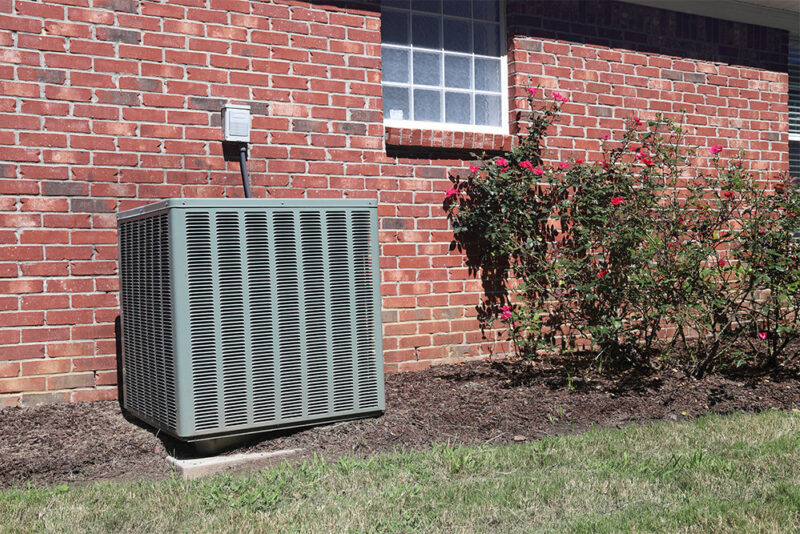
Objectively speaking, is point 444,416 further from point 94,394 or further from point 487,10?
point 487,10

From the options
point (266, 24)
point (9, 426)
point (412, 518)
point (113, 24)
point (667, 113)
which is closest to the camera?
point (412, 518)

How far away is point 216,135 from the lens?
4902 mm

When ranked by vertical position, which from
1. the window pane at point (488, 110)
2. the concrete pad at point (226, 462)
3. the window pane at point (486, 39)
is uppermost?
the window pane at point (486, 39)

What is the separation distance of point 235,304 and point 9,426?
4.92 feet

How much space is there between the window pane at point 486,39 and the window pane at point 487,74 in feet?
0.22

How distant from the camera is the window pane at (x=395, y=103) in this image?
5.70 meters

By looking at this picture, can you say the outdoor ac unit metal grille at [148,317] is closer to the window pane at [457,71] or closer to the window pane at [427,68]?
the window pane at [427,68]

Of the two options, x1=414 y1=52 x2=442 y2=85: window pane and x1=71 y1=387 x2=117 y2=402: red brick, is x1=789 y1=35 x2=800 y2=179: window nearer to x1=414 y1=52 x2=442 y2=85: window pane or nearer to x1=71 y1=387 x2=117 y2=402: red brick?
x1=414 y1=52 x2=442 y2=85: window pane

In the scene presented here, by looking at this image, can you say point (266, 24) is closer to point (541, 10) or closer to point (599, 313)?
point (541, 10)

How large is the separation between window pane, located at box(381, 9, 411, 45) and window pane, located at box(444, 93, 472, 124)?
1.79ft

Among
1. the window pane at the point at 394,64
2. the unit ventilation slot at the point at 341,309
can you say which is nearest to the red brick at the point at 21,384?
the unit ventilation slot at the point at 341,309

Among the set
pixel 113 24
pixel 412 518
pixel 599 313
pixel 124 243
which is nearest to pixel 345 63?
pixel 113 24

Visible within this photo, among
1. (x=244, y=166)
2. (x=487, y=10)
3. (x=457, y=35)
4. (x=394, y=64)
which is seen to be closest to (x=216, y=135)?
(x=244, y=166)

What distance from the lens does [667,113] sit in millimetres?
6625
